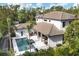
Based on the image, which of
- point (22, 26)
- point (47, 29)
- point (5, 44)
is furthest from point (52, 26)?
point (5, 44)

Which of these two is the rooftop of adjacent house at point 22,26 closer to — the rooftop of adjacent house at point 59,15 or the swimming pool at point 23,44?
the swimming pool at point 23,44

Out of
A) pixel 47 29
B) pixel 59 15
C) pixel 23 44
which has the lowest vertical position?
pixel 23 44

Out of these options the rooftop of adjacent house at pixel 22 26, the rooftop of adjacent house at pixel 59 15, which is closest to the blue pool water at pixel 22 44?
the rooftop of adjacent house at pixel 22 26

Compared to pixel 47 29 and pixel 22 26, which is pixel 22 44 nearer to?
pixel 22 26

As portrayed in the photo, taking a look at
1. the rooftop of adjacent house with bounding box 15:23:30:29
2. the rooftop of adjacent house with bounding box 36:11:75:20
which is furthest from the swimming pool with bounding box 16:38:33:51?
the rooftop of adjacent house with bounding box 36:11:75:20

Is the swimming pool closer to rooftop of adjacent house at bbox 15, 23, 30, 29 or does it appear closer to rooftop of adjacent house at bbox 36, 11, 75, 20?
rooftop of adjacent house at bbox 15, 23, 30, 29

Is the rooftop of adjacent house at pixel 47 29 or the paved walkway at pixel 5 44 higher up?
the rooftop of adjacent house at pixel 47 29

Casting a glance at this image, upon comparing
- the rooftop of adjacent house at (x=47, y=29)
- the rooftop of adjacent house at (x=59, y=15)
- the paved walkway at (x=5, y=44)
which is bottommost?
the paved walkway at (x=5, y=44)
